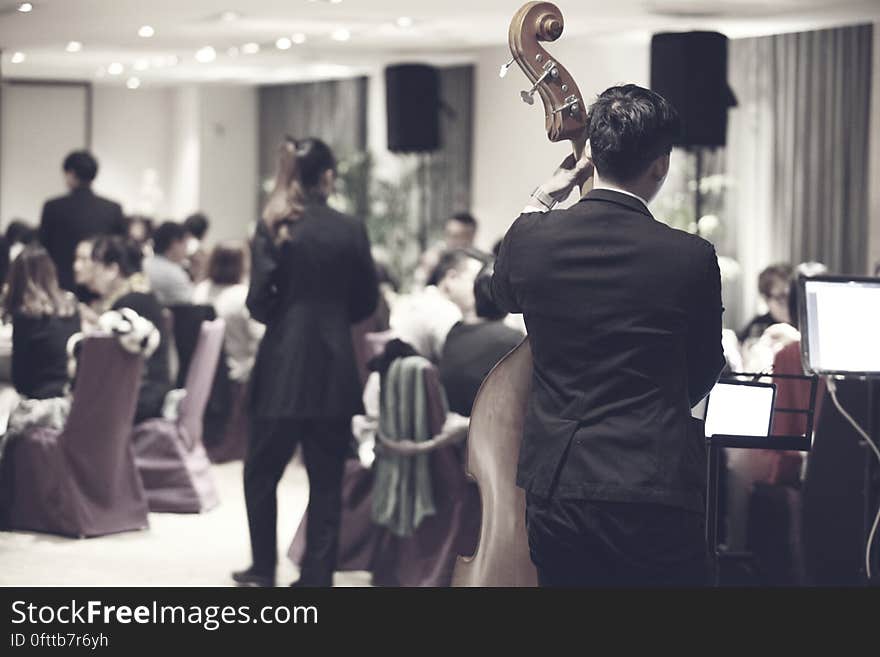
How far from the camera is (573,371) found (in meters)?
2.37

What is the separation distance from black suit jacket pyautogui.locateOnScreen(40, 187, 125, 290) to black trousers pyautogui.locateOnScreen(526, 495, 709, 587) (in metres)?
5.41

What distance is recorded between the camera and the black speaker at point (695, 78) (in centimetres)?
644

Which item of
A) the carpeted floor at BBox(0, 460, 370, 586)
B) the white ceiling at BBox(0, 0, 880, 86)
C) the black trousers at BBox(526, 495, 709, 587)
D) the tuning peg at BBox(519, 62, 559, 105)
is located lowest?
the carpeted floor at BBox(0, 460, 370, 586)

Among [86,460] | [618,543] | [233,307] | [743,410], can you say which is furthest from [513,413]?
[233,307]

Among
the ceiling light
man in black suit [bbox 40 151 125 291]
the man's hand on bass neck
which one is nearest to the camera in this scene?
the man's hand on bass neck

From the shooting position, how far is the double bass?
104 inches

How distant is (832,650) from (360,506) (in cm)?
207

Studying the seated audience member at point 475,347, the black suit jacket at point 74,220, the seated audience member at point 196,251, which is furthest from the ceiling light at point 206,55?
the seated audience member at point 475,347

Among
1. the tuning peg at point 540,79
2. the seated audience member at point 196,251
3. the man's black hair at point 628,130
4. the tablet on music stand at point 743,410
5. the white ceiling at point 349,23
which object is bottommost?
the tablet on music stand at point 743,410

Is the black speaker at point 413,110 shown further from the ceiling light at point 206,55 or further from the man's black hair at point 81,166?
the man's black hair at point 81,166

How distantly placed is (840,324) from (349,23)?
4875mm

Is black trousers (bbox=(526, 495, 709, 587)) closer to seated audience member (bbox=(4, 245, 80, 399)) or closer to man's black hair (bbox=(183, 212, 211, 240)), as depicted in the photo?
seated audience member (bbox=(4, 245, 80, 399))

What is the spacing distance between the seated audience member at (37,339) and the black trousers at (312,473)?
1.24m

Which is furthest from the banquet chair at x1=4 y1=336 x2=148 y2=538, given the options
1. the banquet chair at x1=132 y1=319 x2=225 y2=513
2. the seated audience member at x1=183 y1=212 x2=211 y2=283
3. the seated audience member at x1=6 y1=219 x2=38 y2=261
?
the seated audience member at x1=6 y1=219 x2=38 y2=261
